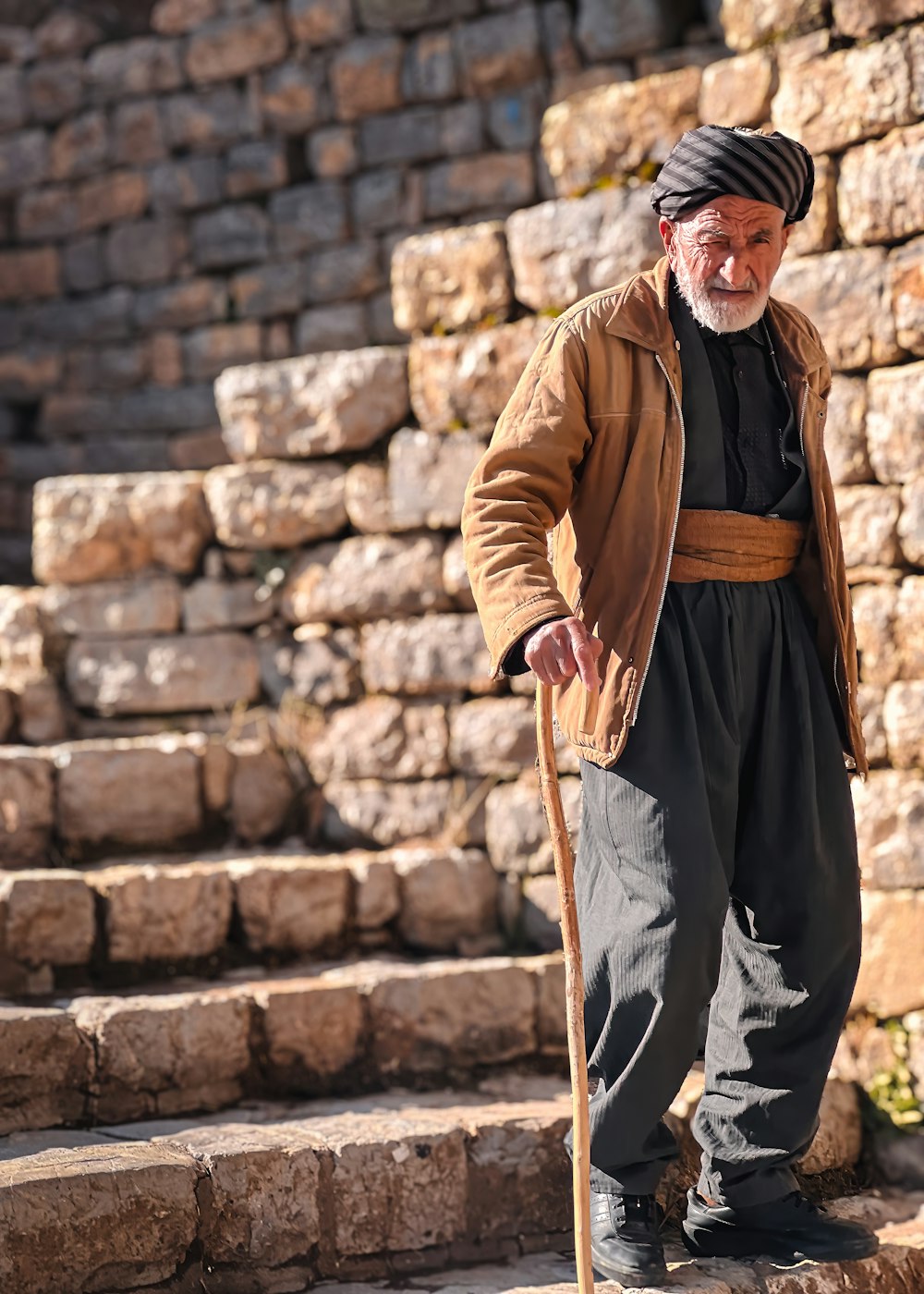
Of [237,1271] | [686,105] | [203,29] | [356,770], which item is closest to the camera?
[237,1271]

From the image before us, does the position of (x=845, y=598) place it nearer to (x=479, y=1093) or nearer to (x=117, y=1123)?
(x=479, y=1093)

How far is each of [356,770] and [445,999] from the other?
44.8 inches

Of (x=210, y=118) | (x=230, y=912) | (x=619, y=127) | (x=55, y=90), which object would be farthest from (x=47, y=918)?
Result: (x=55, y=90)

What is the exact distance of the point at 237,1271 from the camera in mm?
3191

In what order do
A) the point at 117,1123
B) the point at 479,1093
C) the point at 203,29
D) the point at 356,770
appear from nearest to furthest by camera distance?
the point at 117,1123
the point at 479,1093
the point at 356,770
the point at 203,29

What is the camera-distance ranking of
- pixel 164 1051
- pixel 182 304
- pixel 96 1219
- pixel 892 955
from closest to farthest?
pixel 96 1219 → pixel 164 1051 → pixel 892 955 → pixel 182 304

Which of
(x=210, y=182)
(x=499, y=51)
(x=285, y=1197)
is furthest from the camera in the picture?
(x=210, y=182)

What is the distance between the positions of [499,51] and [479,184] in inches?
28.6

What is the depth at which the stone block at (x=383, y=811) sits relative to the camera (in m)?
4.96

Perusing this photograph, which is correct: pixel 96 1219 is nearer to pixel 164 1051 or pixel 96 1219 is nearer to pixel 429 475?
pixel 164 1051

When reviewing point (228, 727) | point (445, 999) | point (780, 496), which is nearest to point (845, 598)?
point (780, 496)

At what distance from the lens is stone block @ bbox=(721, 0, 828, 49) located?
171 inches

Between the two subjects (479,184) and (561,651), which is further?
(479,184)

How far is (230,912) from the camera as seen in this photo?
4426mm
